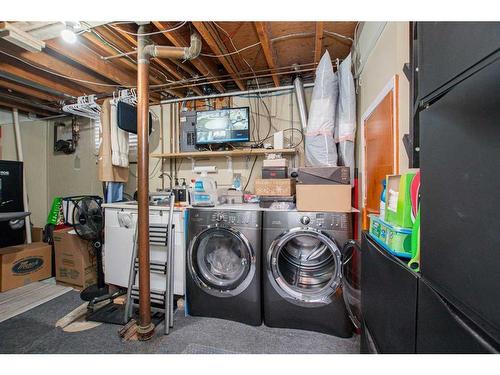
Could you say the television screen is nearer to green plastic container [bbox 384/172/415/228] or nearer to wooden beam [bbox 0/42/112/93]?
wooden beam [bbox 0/42/112/93]

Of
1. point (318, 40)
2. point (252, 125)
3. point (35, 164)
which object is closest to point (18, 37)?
point (252, 125)

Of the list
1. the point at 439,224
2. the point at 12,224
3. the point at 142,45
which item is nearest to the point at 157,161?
the point at 142,45

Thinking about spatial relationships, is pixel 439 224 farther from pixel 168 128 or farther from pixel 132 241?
pixel 168 128

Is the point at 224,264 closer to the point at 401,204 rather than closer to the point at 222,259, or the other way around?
the point at 222,259

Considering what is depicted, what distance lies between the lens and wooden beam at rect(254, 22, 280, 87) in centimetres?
166

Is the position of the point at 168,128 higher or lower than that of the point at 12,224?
higher

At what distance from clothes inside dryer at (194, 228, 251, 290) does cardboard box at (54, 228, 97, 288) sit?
65.8 inches

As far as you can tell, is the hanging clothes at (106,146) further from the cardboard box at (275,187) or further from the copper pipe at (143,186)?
the cardboard box at (275,187)

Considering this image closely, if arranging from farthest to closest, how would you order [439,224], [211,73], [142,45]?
[211,73], [142,45], [439,224]
